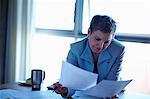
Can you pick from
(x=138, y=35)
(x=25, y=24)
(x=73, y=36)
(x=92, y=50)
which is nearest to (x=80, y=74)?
(x=92, y=50)

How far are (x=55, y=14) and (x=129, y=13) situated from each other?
0.97 meters

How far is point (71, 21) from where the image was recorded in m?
3.40

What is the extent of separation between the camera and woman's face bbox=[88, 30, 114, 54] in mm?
1731

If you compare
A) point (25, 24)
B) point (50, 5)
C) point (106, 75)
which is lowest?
point (106, 75)

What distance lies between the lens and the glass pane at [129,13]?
9.53ft

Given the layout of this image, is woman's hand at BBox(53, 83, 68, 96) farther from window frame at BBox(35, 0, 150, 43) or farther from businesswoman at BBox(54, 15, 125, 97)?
window frame at BBox(35, 0, 150, 43)

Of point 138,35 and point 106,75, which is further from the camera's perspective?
point 138,35

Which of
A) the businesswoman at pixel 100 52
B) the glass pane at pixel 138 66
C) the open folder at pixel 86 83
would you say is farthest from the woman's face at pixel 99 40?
the glass pane at pixel 138 66

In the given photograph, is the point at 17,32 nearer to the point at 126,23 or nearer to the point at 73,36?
the point at 73,36

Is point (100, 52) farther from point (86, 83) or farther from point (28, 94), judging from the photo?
point (28, 94)

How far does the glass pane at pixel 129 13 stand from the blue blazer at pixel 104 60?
1.03 m

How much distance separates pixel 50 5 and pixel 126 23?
104cm

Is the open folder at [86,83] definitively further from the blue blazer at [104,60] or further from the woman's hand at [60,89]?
the blue blazer at [104,60]

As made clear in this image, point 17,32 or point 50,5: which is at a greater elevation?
point 50,5
